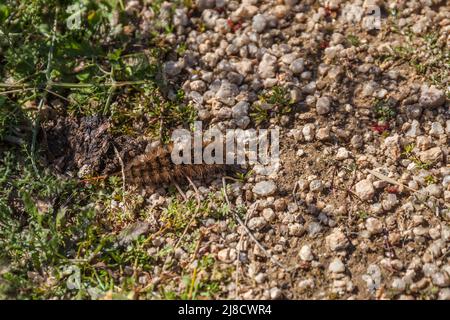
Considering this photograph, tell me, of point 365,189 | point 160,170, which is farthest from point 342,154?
point 160,170

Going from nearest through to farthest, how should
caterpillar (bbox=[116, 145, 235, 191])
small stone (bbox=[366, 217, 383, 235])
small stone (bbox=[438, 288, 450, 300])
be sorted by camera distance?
small stone (bbox=[438, 288, 450, 300]), small stone (bbox=[366, 217, 383, 235]), caterpillar (bbox=[116, 145, 235, 191])

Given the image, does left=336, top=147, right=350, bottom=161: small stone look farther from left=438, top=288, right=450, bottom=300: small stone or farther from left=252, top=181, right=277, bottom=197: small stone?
left=438, top=288, right=450, bottom=300: small stone

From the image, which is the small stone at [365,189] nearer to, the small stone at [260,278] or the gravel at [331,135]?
the gravel at [331,135]

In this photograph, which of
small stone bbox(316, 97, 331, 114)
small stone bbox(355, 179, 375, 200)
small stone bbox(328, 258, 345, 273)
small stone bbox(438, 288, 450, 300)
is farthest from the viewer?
small stone bbox(316, 97, 331, 114)

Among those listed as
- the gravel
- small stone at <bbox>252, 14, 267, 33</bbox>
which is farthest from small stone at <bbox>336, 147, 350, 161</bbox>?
small stone at <bbox>252, 14, 267, 33</bbox>

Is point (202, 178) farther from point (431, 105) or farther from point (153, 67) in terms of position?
point (431, 105)

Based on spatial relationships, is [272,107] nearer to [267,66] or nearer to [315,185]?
[267,66]

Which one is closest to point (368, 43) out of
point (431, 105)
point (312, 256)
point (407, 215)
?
point (431, 105)
